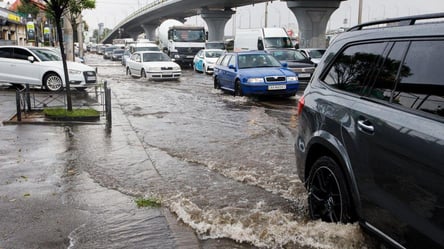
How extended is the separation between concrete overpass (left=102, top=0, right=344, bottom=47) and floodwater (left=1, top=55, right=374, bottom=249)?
27260 millimetres

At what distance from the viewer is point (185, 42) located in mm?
38375

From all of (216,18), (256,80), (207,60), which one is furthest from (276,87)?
(216,18)

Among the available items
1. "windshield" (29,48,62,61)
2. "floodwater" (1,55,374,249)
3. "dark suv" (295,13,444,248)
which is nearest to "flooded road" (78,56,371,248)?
"floodwater" (1,55,374,249)

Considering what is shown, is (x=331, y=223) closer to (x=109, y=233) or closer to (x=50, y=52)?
(x=109, y=233)

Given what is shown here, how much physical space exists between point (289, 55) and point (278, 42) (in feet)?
27.1

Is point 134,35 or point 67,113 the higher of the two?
point 134,35

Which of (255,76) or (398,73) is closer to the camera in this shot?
(398,73)

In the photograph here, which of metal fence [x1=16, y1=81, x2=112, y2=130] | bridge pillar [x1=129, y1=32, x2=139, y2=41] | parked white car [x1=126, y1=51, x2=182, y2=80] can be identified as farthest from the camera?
bridge pillar [x1=129, y1=32, x2=139, y2=41]

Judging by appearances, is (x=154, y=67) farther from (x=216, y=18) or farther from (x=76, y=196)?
(x=216, y=18)

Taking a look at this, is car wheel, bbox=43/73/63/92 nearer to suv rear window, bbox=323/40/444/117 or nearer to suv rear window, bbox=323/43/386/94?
suv rear window, bbox=323/43/386/94

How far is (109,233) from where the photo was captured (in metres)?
4.51

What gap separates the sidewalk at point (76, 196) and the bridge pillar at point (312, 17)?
3082 cm

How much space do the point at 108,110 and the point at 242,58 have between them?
6.79 m

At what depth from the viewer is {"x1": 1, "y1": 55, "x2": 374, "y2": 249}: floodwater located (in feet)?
14.0
